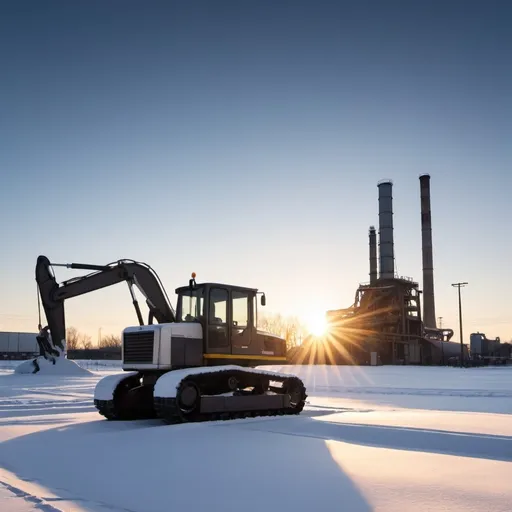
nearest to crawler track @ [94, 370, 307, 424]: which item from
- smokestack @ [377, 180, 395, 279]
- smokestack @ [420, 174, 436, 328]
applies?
smokestack @ [377, 180, 395, 279]

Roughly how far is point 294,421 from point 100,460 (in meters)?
5.30

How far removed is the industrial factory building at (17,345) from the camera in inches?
3285

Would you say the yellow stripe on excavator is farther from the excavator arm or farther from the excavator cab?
the excavator arm

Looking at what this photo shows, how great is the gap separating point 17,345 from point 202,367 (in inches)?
3120

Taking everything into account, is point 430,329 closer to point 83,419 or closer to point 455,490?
point 83,419

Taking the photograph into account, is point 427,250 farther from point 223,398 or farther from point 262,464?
point 262,464

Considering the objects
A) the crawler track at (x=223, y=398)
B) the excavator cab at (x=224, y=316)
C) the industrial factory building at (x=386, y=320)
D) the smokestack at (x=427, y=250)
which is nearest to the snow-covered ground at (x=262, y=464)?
the crawler track at (x=223, y=398)

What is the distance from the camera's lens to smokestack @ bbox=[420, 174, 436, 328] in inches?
3007

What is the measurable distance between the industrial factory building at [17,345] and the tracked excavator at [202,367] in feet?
248

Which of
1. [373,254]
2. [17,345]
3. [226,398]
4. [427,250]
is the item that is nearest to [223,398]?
[226,398]

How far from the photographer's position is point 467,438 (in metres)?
9.55

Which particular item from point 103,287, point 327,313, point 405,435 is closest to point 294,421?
point 405,435

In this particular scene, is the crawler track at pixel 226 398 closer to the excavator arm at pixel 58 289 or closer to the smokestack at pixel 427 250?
the excavator arm at pixel 58 289

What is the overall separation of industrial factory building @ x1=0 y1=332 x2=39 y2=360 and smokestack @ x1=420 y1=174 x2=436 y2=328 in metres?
54.1
